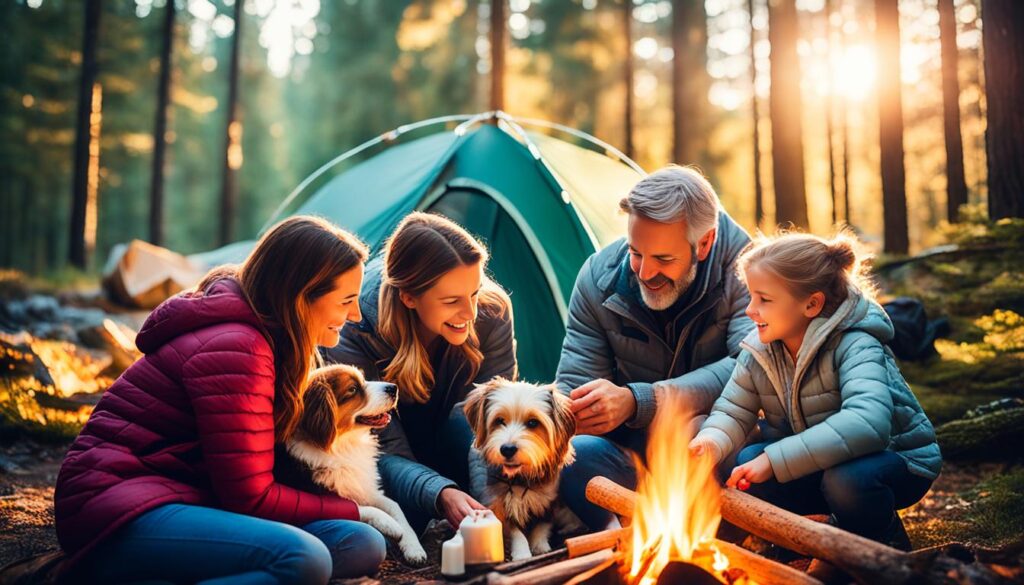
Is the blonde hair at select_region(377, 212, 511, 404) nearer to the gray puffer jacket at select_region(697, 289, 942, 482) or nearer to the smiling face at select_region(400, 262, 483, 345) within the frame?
the smiling face at select_region(400, 262, 483, 345)

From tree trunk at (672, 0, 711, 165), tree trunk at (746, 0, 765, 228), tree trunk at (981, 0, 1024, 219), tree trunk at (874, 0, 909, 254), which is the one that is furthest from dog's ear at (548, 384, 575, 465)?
tree trunk at (746, 0, 765, 228)

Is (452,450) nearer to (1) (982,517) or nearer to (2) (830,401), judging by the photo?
(2) (830,401)

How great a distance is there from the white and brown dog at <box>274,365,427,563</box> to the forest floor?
0.64 feet

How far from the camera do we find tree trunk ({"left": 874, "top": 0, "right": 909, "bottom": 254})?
857 cm

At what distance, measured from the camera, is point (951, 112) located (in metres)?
11.1

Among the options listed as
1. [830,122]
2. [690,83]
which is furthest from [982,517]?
[830,122]

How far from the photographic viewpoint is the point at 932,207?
24297mm

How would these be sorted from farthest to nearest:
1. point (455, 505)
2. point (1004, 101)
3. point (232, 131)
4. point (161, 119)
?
point (232, 131) → point (161, 119) → point (1004, 101) → point (455, 505)

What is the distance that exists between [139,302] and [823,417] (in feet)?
33.3

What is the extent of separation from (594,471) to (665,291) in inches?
35.6

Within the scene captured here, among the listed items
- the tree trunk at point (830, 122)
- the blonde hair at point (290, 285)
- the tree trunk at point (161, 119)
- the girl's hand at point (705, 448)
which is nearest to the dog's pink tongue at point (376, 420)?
the blonde hair at point (290, 285)

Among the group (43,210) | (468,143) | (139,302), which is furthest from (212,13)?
(468,143)

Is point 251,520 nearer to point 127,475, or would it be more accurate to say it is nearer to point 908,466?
point 127,475

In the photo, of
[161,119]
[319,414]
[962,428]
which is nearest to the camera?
[319,414]
